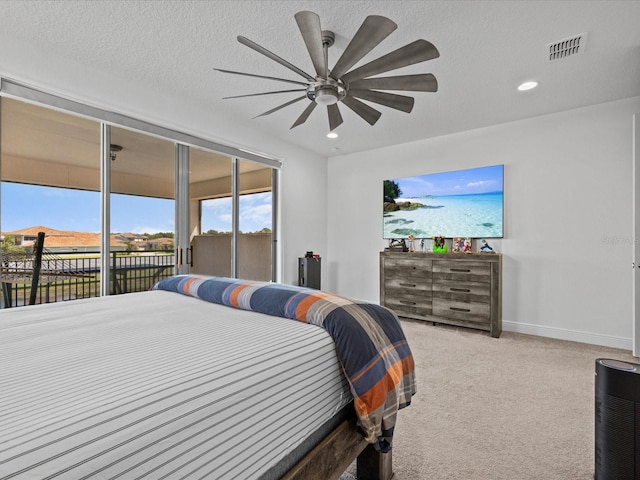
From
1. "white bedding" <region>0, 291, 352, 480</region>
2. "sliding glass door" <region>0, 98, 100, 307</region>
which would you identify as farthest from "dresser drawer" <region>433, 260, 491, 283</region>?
"sliding glass door" <region>0, 98, 100, 307</region>

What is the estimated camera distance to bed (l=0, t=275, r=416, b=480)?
1.98 ft

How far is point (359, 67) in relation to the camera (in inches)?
80.4

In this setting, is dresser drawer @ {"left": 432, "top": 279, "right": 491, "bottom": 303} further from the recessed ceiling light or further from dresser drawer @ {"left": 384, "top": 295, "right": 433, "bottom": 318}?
the recessed ceiling light

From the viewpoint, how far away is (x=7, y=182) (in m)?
2.49

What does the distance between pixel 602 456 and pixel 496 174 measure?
10.8 feet

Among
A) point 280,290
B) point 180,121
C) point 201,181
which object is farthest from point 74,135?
point 280,290

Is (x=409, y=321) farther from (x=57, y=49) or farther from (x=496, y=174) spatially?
(x=57, y=49)

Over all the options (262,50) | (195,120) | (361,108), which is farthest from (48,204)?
(361,108)

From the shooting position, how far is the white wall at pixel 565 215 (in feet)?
11.0

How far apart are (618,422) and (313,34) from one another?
2298 millimetres

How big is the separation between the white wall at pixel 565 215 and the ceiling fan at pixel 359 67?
2.38 m

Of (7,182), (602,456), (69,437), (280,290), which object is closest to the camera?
(69,437)

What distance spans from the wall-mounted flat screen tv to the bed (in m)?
3.22

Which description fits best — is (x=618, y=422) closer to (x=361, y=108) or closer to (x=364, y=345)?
(x=364, y=345)
